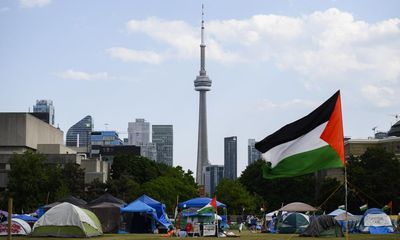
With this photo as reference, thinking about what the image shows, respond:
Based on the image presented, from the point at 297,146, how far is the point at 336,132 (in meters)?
1.11

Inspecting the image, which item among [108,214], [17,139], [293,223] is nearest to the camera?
[293,223]

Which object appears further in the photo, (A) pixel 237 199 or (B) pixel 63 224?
(A) pixel 237 199

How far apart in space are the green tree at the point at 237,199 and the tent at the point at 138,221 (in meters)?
56.0

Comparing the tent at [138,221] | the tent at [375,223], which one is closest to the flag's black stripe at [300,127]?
the tent at [375,223]

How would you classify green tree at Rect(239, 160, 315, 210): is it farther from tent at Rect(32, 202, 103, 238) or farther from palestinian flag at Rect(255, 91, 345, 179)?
palestinian flag at Rect(255, 91, 345, 179)

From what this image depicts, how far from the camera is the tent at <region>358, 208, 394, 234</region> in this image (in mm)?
49625

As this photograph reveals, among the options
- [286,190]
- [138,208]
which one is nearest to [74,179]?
[286,190]

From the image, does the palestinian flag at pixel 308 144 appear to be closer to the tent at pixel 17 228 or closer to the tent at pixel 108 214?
the tent at pixel 17 228

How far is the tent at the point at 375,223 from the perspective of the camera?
49625mm

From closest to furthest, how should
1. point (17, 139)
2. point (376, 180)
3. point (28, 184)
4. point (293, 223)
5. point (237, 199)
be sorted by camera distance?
point (293, 223)
point (28, 184)
point (376, 180)
point (237, 199)
point (17, 139)

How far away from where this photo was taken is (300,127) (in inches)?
760

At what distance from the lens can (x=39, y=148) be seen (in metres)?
118

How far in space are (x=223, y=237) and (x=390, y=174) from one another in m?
47.9

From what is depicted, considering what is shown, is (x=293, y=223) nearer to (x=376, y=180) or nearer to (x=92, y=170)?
(x=376, y=180)
